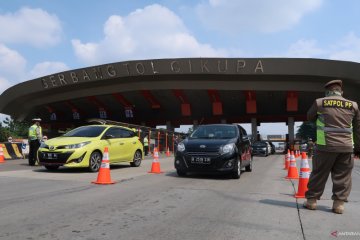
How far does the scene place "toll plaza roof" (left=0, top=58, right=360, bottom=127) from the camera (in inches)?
1683

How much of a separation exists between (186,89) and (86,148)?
35156 mm

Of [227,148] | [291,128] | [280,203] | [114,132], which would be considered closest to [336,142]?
[280,203]

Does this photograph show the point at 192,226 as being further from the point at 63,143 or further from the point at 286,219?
the point at 63,143

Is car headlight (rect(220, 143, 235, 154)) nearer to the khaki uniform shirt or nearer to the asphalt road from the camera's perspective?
the asphalt road

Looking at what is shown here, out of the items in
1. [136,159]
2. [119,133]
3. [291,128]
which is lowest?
[136,159]

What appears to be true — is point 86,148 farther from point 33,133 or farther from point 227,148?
point 227,148

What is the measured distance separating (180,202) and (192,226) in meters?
1.86

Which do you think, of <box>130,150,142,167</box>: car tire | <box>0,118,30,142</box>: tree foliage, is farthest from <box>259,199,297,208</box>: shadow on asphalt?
<box>0,118,30,142</box>: tree foliage

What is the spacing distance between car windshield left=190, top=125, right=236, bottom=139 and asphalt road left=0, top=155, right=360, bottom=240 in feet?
9.02

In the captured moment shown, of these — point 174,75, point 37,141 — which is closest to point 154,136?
point 174,75

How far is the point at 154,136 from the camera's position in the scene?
32.8 meters

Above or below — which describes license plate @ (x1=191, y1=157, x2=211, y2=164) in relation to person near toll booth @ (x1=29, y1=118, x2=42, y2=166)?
below

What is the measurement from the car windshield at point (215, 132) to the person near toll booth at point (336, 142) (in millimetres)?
5621

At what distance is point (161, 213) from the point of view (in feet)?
19.8
